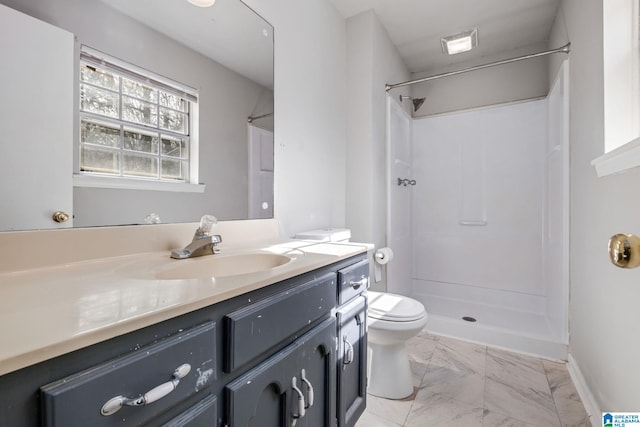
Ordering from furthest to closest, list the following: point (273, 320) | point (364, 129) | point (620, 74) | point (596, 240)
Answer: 1. point (364, 129)
2. point (596, 240)
3. point (620, 74)
4. point (273, 320)

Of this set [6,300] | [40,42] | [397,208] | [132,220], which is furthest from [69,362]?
[397,208]

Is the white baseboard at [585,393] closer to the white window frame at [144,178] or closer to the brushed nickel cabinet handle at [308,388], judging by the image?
the brushed nickel cabinet handle at [308,388]

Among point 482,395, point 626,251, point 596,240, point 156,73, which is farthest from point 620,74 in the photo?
point 156,73

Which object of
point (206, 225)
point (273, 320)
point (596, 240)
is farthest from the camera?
point (596, 240)

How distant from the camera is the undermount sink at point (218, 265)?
931 mm

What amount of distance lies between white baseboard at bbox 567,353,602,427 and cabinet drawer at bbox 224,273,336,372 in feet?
4.59

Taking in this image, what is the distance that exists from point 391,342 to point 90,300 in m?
1.38

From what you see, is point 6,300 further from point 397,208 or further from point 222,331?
point 397,208

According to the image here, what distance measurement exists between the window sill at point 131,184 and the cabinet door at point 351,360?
765 mm

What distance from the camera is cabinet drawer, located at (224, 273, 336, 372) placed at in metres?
0.66

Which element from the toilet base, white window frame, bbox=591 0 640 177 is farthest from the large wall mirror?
white window frame, bbox=591 0 640 177

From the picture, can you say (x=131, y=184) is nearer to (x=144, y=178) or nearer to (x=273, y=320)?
(x=144, y=178)

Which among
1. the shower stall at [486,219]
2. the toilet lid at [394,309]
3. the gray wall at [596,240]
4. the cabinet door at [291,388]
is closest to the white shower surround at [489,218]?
the shower stall at [486,219]

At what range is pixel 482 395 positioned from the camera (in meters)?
1.63
